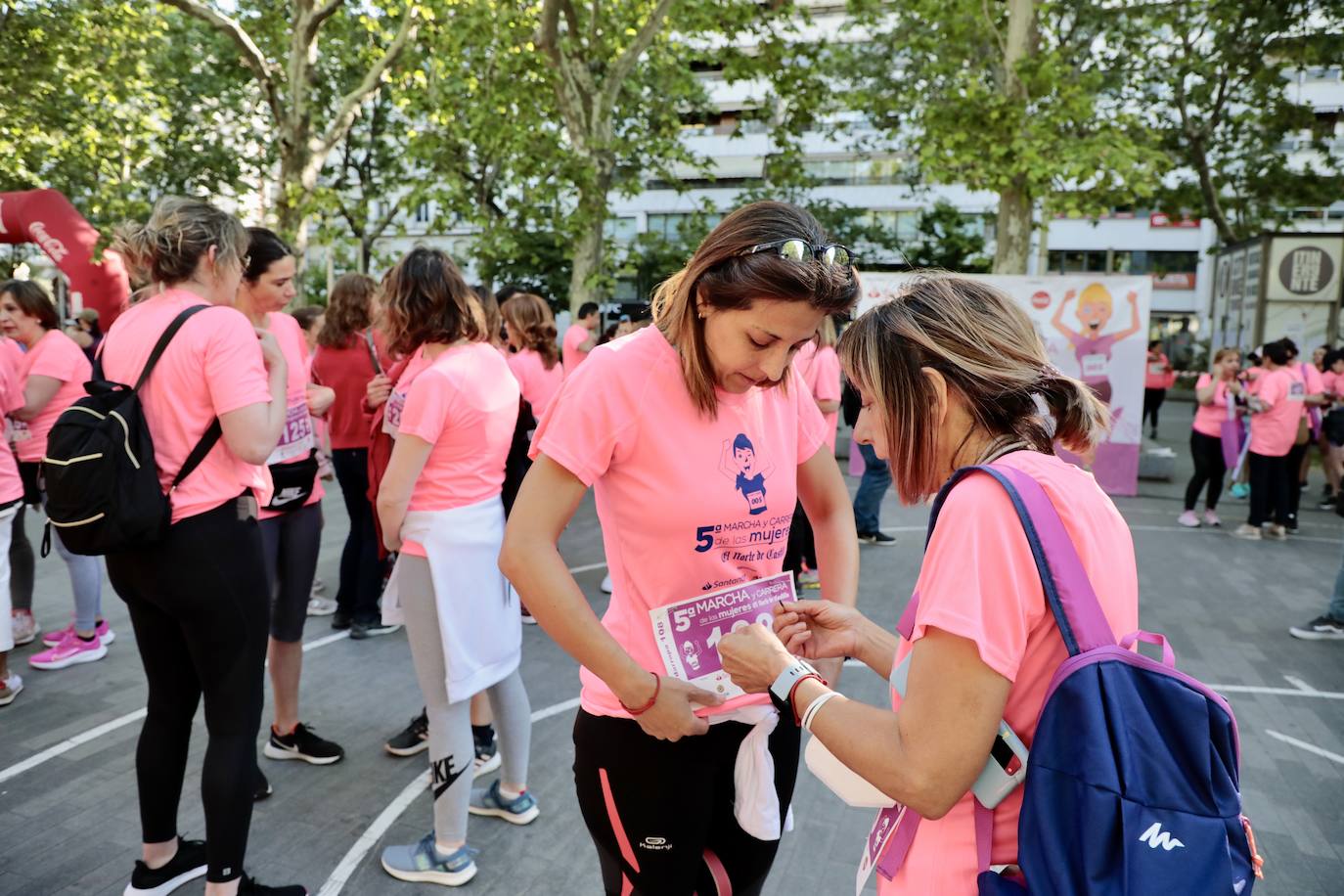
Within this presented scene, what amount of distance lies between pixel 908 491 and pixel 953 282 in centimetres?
35

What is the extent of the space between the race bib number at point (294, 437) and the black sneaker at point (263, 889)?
62.2 inches

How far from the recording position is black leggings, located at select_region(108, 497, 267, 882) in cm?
254

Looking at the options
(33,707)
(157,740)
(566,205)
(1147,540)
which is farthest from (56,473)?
(566,205)

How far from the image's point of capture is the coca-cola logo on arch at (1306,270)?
14375 millimetres

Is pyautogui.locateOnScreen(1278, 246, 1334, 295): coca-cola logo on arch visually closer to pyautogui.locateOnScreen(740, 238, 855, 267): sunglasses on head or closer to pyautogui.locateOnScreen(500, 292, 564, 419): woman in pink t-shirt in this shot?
pyautogui.locateOnScreen(500, 292, 564, 419): woman in pink t-shirt

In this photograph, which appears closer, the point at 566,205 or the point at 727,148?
the point at 566,205

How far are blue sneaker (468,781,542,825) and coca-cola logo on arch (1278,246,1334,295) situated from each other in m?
15.6

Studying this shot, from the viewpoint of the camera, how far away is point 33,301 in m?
5.15

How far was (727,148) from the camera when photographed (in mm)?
47688

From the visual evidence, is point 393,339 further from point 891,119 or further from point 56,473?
point 891,119

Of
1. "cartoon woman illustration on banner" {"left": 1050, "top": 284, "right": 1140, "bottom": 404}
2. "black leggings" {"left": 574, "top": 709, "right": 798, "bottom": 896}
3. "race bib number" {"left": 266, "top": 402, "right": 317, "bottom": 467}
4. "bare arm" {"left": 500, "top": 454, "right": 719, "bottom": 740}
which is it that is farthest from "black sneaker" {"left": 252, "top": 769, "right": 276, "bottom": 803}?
"cartoon woman illustration on banner" {"left": 1050, "top": 284, "right": 1140, "bottom": 404}

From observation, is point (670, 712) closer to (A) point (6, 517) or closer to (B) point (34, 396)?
(A) point (6, 517)

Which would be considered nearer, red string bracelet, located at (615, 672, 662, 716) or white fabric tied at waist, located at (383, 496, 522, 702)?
red string bracelet, located at (615, 672, 662, 716)

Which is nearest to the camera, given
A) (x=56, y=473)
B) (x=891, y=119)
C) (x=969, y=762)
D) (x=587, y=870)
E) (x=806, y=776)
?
(x=969, y=762)
